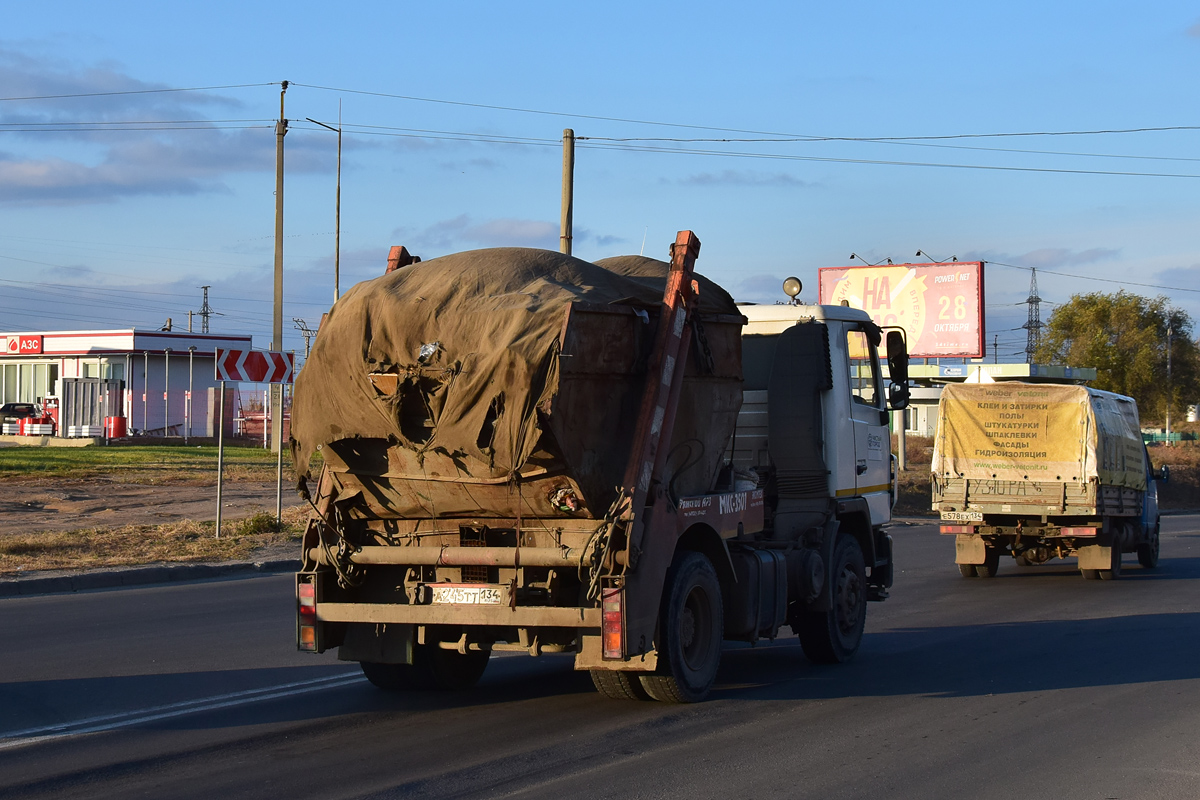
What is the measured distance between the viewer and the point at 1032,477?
17016 mm

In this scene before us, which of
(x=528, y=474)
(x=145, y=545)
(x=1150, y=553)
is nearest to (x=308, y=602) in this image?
(x=528, y=474)

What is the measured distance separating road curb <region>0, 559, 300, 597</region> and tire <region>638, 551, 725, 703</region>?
889 cm

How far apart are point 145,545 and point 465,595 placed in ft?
37.8

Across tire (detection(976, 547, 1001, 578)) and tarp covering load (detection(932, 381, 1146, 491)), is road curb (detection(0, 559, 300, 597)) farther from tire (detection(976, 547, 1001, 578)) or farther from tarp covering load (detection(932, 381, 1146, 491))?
tire (detection(976, 547, 1001, 578))

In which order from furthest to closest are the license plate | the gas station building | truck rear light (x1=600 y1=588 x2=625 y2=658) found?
the gas station building, the license plate, truck rear light (x1=600 y1=588 x2=625 y2=658)

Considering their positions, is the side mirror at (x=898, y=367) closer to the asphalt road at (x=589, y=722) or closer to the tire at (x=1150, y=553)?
the asphalt road at (x=589, y=722)

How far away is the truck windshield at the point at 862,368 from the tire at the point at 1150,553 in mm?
10264

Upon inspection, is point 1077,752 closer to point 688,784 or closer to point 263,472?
point 688,784

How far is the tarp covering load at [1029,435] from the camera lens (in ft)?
55.1

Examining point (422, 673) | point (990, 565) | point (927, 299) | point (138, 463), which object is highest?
point (927, 299)

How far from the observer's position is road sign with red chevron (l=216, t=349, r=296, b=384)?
18.4 m

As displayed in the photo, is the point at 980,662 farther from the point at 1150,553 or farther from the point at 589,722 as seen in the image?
the point at 1150,553

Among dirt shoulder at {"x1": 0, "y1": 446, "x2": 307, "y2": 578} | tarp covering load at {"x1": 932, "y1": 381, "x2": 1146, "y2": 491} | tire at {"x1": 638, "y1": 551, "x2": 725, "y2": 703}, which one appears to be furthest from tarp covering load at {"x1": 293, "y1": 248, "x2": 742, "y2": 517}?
tarp covering load at {"x1": 932, "y1": 381, "x2": 1146, "y2": 491}

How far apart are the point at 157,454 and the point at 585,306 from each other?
34.7m
